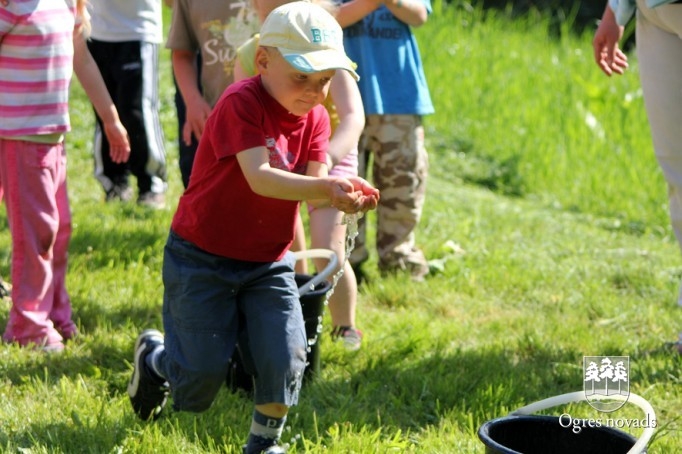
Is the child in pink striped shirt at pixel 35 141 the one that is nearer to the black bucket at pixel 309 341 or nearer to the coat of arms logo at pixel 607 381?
the black bucket at pixel 309 341

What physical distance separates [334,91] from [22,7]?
1163mm

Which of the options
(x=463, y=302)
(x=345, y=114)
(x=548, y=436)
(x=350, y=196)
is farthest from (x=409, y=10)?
(x=548, y=436)

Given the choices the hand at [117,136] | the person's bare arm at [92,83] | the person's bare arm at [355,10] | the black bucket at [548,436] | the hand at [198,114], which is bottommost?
the black bucket at [548,436]

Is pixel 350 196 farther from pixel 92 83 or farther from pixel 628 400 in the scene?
pixel 92 83

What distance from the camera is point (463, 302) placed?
17.4 ft

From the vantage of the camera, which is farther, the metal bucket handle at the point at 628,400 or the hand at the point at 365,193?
the hand at the point at 365,193

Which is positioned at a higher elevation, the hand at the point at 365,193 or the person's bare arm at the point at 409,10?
the person's bare arm at the point at 409,10

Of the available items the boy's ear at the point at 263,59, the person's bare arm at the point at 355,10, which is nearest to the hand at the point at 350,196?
the boy's ear at the point at 263,59

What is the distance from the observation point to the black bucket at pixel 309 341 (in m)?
3.80

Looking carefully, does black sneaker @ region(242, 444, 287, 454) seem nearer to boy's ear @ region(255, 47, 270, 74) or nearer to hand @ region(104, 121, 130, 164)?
boy's ear @ region(255, 47, 270, 74)

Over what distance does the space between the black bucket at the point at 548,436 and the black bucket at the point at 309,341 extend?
0.95 m

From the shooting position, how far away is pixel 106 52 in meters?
6.29

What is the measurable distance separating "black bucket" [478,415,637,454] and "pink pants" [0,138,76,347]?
1989 millimetres

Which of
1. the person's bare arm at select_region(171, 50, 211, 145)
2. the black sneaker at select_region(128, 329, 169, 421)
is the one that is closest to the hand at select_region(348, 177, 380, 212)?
the black sneaker at select_region(128, 329, 169, 421)
